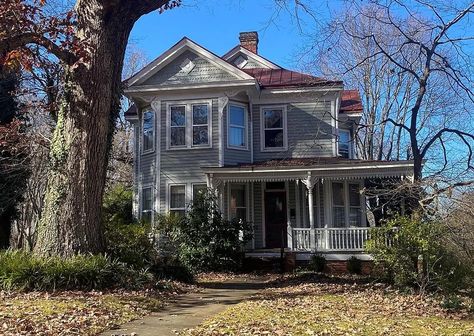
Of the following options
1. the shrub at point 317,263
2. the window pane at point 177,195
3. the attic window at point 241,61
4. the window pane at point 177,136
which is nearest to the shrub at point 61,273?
the shrub at point 317,263

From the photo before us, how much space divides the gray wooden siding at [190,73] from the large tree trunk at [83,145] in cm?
799

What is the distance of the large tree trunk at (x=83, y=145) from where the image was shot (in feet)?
35.6

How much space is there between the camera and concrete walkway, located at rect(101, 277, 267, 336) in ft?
23.7

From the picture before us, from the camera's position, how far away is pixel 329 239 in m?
17.6

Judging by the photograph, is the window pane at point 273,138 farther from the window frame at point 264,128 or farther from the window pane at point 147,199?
the window pane at point 147,199

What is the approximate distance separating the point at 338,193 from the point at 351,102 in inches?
217

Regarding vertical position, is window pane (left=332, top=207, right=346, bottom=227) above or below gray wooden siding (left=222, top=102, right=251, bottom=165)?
below

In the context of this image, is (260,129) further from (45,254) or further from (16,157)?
(45,254)

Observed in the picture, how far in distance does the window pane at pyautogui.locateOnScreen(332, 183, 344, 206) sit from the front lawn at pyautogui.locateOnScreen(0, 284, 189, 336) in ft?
35.1

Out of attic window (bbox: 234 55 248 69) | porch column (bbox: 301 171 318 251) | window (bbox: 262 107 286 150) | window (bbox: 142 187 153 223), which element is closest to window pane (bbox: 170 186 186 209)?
window (bbox: 142 187 153 223)

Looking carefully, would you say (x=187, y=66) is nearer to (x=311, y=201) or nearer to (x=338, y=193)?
(x=311, y=201)

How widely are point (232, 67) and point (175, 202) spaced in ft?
18.5

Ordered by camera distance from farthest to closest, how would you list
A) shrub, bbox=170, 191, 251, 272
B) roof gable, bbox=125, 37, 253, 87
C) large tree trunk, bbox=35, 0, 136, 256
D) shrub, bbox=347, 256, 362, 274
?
roof gable, bbox=125, 37, 253, 87 < shrub, bbox=347, 256, 362, 274 < shrub, bbox=170, 191, 251, 272 < large tree trunk, bbox=35, 0, 136, 256

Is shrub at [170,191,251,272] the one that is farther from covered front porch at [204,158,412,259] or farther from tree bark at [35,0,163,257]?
tree bark at [35,0,163,257]
